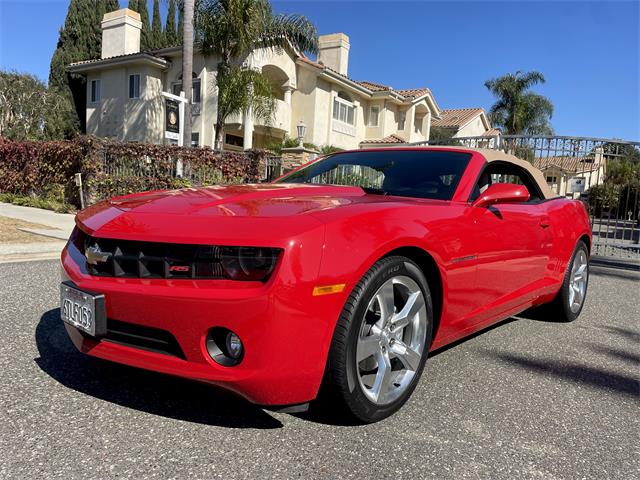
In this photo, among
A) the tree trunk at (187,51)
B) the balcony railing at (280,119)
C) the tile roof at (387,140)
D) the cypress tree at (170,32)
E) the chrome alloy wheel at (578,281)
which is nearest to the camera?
the chrome alloy wheel at (578,281)

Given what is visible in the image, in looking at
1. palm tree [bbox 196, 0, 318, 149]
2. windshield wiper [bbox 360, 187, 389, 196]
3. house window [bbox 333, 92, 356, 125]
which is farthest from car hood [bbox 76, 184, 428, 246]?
house window [bbox 333, 92, 356, 125]

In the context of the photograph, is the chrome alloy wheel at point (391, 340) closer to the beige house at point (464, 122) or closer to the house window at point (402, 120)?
the house window at point (402, 120)

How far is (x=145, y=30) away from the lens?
119ft

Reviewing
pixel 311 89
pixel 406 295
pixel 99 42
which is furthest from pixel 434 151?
pixel 99 42

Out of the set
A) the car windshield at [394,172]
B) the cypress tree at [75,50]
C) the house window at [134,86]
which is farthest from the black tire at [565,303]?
the cypress tree at [75,50]

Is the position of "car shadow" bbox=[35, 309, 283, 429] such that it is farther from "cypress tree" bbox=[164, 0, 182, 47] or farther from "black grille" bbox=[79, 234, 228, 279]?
"cypress tree" bbox=[164, 0, 182, 47]

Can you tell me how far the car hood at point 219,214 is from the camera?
2.04m

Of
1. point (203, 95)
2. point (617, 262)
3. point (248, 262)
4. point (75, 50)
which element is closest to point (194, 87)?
point (203, 95)

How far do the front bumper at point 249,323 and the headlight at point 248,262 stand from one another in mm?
41

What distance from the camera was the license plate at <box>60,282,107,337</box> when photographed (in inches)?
84.4

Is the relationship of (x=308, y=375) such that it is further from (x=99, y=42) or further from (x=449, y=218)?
(x=99, y=42)

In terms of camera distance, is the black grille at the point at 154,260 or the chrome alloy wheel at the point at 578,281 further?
the chrome alloy wheel at the point at 578,281

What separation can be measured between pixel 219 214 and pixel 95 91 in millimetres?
26611

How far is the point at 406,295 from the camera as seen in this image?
8.20ft
